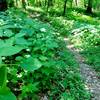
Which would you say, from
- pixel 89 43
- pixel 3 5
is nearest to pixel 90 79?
pixel 89 43

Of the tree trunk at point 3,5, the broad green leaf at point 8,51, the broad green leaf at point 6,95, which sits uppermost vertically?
the broad green leaf at point 8,51

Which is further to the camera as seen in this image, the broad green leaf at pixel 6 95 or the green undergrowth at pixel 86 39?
the green undergrowth at pixel 86 39

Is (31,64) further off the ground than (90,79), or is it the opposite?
(31,64)

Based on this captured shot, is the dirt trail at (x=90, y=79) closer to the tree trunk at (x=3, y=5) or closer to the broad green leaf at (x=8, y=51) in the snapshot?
the tree trunk at (x=3, y=5)

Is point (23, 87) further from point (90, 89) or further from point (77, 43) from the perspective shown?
point (77, 43)

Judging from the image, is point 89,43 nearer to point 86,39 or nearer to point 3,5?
point 86,39

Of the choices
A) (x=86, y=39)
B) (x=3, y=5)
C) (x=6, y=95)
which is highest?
(x=6, y=95)

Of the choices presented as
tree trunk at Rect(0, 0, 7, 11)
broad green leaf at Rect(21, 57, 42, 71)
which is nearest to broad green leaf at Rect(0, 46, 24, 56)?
broad green leaf at Rect(21, 57, 42, 71)

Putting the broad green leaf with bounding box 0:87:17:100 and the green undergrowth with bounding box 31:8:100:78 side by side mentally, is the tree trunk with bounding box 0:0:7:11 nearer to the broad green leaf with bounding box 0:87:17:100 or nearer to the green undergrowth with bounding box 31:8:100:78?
the green undergrowth with bounding box 31:8:100:78

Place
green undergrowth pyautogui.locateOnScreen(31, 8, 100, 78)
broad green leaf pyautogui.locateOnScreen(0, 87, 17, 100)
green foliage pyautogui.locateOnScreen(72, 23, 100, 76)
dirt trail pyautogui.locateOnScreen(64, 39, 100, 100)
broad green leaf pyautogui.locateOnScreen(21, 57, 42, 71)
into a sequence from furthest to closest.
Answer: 1. green undergrowth pyautogui.locateOnScreen(31, 8, 100, 78)
2. green foliage pyautogui.locateOnScreen(72, 23, 100, 76)
3. dirt trail pyautogui.locateOnScreen(64, 39, 100, 100)
4. broad green leaf pyautogui.locateOnScreen(21, 57, 42, 71)
5. broad green leaf pyautogui.locateOnScreen(0, 87, 17, 100)

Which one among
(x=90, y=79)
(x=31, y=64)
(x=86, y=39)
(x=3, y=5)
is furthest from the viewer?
(x=86, y=39)

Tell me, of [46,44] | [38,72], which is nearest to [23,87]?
[38,72]

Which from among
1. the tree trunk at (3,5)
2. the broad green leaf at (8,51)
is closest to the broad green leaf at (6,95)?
the broad green leaf at (8,51)

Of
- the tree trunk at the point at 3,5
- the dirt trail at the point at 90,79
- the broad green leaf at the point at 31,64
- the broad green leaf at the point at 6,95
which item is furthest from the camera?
the tree trunk at the point at 3,5
